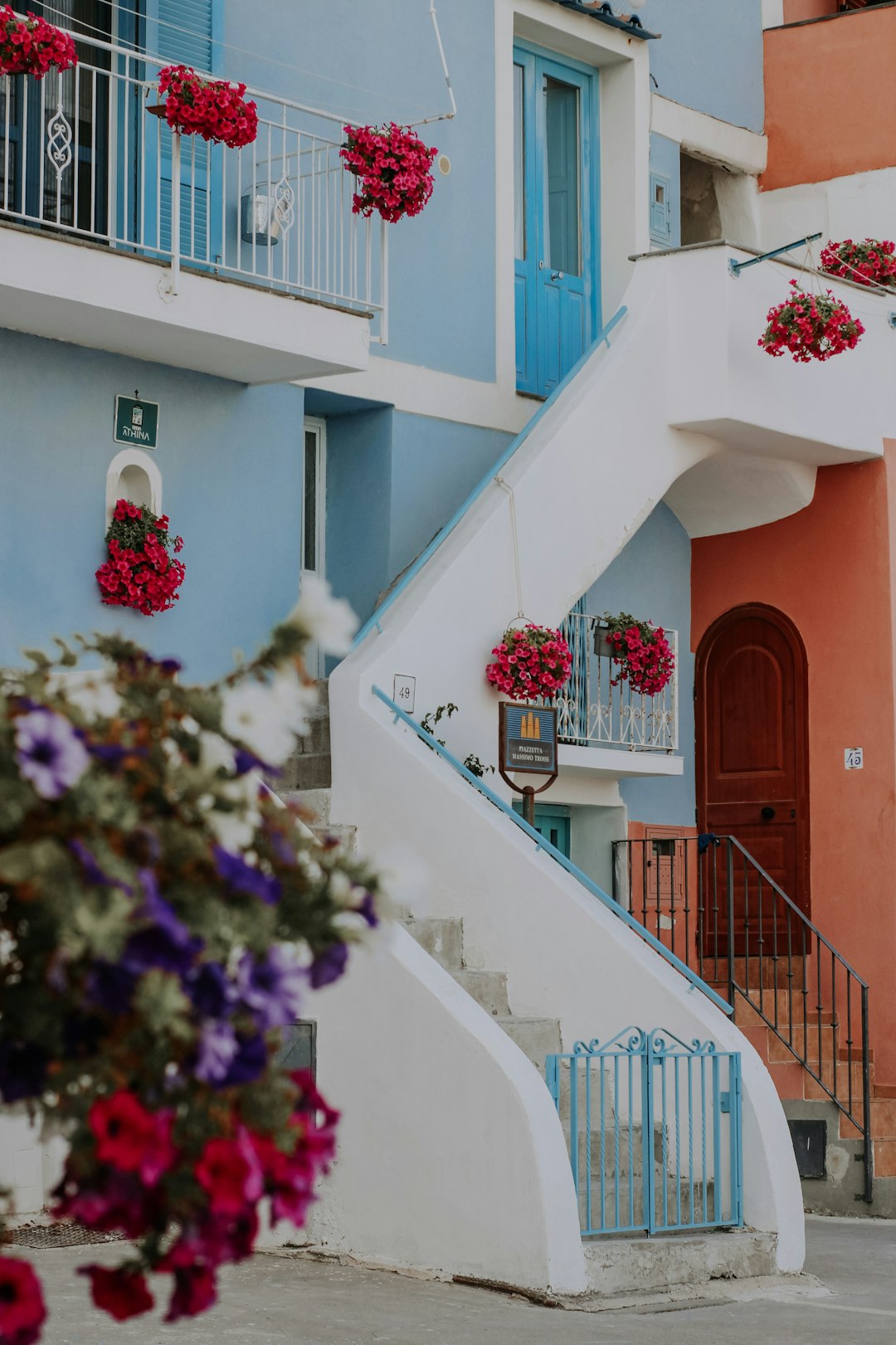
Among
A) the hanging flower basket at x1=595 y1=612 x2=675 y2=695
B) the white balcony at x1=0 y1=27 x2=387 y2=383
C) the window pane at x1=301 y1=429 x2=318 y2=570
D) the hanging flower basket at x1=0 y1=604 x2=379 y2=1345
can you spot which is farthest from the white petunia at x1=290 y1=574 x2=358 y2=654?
the hanging flower basket at x1=595 y1=612 x2=675 y2=695

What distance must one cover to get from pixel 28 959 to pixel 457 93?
1176cm

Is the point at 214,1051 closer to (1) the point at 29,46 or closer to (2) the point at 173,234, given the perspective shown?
(1) the point at 29,46

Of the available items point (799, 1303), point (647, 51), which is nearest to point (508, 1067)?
point (799, 1303)

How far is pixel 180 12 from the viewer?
453 inches

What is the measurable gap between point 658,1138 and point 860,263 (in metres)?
7.36

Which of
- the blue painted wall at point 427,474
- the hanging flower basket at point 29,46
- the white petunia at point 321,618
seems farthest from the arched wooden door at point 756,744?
the white petunia at point 321,618

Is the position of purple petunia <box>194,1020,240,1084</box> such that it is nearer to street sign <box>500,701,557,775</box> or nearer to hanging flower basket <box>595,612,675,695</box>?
street sign <box>500,701,557,775</box>

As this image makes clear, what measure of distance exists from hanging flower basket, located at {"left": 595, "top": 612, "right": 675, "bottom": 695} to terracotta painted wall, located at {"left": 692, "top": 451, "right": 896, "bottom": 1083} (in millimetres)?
1419

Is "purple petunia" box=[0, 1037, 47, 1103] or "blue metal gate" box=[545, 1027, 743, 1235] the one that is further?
"blue metal gate" box=[545, 1027, 743, 1235]

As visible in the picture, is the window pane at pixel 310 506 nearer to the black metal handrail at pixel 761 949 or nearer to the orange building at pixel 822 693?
the black metal handrail at pixel 761 949

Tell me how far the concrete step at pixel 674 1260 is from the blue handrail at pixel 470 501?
13.2 feet

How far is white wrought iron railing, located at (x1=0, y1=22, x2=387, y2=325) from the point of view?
10.7 metres

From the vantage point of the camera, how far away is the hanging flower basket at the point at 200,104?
33.3 feet

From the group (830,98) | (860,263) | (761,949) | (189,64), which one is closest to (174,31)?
(189,64)
